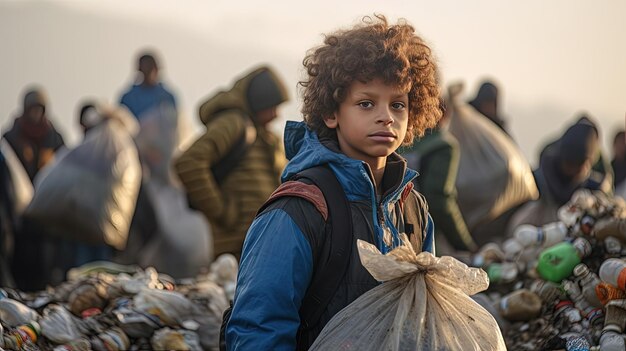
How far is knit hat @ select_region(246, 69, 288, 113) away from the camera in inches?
402

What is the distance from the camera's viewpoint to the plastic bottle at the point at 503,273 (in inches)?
310

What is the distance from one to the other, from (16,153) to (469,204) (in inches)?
175

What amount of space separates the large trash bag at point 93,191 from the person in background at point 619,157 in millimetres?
4874

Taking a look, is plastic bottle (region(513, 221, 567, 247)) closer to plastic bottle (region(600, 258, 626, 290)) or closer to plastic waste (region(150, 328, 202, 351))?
plastic bottle (region(600, 258, 626, 290))

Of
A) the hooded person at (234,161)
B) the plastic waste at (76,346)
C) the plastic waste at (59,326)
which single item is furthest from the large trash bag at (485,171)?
the plastic waste at (76,346)

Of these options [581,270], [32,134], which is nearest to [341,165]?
[581,270]

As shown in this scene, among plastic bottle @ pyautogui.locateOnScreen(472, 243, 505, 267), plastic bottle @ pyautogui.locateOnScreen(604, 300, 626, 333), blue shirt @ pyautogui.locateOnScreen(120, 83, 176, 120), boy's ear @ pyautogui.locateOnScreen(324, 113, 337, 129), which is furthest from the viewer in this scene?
blue shirt @ pyautogui.locateOnScreen(120, 83, 176, 120)

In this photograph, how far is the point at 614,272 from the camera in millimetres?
6805

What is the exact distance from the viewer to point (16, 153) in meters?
14.3

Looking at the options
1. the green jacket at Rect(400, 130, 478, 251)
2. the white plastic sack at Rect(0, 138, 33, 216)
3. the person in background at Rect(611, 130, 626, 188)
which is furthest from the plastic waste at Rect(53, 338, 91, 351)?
the person in background at Rect(611, 130, 626, 188)

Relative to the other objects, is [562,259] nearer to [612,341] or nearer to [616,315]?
[616,315]

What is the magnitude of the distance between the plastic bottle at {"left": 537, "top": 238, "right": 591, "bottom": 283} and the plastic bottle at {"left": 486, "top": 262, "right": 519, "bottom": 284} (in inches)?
16.0

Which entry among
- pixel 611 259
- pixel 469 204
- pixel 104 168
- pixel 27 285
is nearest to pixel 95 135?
pixel 104 168

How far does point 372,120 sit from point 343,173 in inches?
8.0
